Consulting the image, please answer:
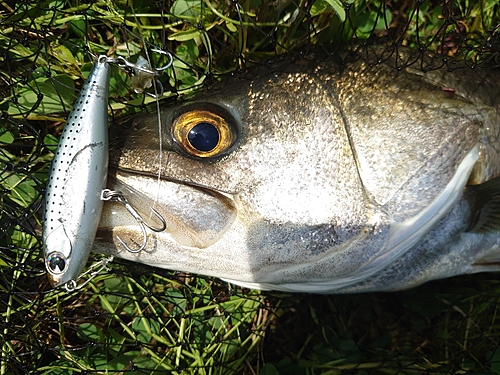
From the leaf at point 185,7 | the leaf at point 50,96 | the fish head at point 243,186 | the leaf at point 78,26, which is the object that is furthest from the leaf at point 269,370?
the leaf at point 78,26

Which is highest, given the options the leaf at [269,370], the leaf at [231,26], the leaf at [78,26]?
the leaf at [78,26]

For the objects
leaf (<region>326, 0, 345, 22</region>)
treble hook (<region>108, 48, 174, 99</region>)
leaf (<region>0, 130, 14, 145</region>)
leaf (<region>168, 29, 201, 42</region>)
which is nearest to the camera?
treble hook (<region>108, 48, 174, 99</region>)

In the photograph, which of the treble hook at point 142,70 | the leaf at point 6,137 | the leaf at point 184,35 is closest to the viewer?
the treble hook at point 142,70

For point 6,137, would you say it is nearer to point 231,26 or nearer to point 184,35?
point 184,35

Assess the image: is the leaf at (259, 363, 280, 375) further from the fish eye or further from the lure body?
the fish eye

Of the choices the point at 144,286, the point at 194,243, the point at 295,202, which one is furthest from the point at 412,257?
the point at 144,286

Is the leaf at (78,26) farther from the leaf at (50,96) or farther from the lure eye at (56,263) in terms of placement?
the lure eye at (56,263)

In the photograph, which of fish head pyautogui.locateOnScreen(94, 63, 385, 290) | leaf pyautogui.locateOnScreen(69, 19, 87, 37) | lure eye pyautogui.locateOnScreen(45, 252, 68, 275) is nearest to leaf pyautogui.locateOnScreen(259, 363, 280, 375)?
fish head pyautogui.locateOnScreen(94, 63, 385, 290)

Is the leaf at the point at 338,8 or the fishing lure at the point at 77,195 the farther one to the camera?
the leaf at the point at 338,8
